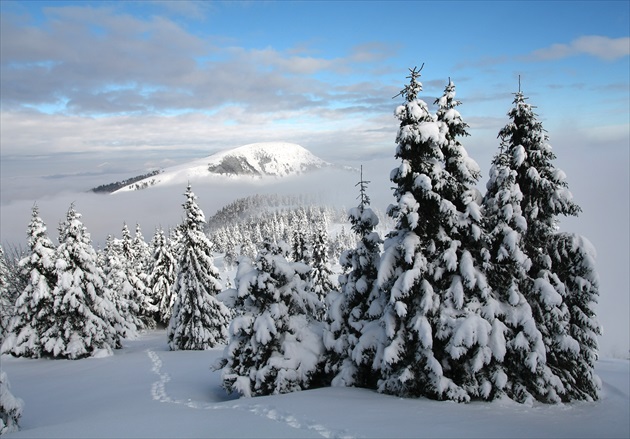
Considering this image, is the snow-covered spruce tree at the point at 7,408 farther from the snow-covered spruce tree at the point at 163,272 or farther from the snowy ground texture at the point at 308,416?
the snow-covered spruce tree at the point at 163,272

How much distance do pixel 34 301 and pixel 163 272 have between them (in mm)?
18318

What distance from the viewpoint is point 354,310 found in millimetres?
16578

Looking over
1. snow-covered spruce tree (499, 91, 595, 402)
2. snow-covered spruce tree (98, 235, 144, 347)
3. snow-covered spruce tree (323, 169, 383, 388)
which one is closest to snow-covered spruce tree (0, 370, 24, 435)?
snow-covered spruce tree (323, 169, 383, 388)

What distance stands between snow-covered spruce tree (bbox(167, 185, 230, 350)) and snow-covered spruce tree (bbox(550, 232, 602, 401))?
A: 2571 cm

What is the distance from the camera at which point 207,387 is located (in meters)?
20.1

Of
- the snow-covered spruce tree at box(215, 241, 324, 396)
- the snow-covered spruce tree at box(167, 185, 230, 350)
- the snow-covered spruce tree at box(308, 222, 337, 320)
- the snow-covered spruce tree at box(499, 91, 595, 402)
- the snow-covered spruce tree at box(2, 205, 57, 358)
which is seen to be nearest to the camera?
the snow-covered spruce tree at box(499, 91, 595, 402)

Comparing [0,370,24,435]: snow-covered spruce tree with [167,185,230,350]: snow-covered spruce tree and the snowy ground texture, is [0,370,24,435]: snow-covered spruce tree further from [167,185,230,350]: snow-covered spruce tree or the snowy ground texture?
[167,185,230,350]: snow-covered spruce tree

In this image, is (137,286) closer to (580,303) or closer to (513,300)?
(513,300)

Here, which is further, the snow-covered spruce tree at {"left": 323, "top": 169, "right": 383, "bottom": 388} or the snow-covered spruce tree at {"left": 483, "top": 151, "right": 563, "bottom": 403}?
the snow-covered spruce tree at {"left": 323, "top": 169, "right": 383, "bottom": 388}

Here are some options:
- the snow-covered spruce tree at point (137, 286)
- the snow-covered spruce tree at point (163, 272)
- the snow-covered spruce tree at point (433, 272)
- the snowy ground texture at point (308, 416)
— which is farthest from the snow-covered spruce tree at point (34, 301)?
the snow-covered spruce tree at point (433, 272)

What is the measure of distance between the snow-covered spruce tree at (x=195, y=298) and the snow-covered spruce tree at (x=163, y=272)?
1419 centimetres

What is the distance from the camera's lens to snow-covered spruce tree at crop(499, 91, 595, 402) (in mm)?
15398

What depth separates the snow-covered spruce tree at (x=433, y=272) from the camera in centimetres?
1366

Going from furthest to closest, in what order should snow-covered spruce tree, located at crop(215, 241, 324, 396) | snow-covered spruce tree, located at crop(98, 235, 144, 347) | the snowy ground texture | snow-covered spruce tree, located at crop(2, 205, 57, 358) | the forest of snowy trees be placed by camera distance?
snow-covered spruce tree, located at crop(98, 235, 144, 347), snow-covered spruce tree, located at crop(2, 205, 57, 358), snow-covered spruce tree, located at crop(215, 241, 324, 396), the forest of snowy trees, the snowy ground texture
